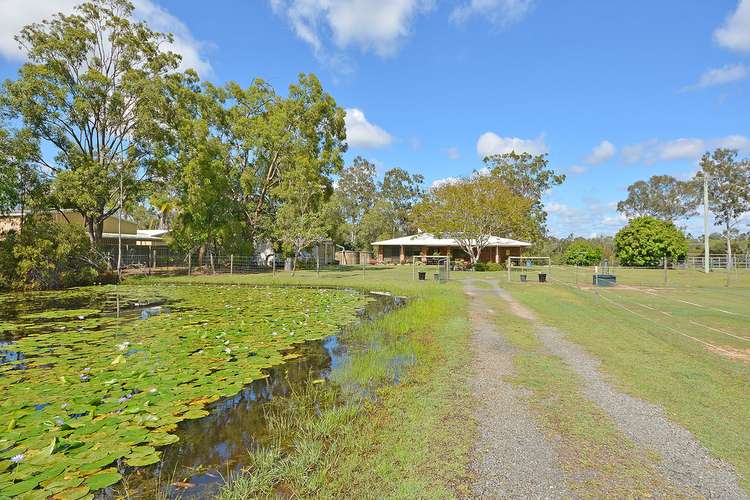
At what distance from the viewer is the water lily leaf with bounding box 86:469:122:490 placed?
2.91 meters

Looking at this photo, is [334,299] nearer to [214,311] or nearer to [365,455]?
[214,311]

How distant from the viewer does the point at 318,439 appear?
3664 mm

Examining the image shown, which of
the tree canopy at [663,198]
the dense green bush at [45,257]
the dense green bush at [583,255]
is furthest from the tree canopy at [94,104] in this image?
the tree canopy at [663,198]

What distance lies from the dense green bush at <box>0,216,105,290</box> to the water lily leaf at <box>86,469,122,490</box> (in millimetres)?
18336

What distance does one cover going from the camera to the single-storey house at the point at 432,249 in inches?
1577

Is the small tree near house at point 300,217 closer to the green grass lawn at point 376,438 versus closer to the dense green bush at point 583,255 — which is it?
the green grass lawn at point 376,438

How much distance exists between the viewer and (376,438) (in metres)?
3.55

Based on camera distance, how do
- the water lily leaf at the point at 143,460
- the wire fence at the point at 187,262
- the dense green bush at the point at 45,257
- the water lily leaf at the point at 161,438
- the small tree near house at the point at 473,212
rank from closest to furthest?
the water lily leaf at the point at 143,460, the water lily leaf at the point at 161,438, the dense green bush at the point at 45,257, the wire fence at the point at 187,262, the small tree near house at the point at 473,212

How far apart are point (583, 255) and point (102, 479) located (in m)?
43.5

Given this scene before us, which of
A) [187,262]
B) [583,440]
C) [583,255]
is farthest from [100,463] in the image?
[583,255]

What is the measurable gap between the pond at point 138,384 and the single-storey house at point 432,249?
1233 inches

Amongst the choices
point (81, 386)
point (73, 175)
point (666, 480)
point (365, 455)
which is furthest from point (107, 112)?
point (666, 480)

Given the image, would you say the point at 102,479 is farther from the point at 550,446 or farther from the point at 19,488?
the point at 550,446

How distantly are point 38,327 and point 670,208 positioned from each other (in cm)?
6663
